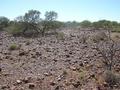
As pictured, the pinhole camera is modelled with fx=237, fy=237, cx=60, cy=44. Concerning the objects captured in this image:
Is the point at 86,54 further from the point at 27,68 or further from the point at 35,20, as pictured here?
the point at 35,20

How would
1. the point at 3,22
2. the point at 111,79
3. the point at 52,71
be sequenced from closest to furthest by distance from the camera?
the point at 111,79, the point at 52,71, the point at 3,22

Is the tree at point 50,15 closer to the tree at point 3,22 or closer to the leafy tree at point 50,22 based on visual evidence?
the leafy tree at point 50,22

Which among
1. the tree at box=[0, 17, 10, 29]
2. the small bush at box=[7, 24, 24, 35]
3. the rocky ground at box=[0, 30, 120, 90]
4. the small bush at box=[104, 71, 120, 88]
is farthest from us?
the tree at box=[0, 17, 10, 29]

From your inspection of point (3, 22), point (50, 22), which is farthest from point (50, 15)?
point (3, 22)

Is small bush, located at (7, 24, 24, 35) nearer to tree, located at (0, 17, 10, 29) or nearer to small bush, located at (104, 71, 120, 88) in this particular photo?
tree, located at (0, 17, 10, 29)

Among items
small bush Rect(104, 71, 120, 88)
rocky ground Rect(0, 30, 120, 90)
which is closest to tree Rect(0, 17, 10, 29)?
rocky ground Rect(0, 30, 120, 90)

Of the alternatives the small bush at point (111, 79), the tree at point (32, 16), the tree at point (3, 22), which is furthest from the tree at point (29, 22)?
the small bush at point (111, 79)

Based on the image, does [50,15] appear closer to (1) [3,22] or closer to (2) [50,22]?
(2) [50,22]

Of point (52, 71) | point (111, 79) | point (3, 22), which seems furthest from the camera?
point (3, 22)

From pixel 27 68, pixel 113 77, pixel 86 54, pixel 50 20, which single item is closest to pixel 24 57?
pixel 27 68

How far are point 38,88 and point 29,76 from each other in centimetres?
135

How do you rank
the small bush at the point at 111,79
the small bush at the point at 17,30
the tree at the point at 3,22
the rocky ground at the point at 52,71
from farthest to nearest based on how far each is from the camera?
the tree at the point at 3,22 → the small bush at the point at 17,30 → the small bush at the point at 111,79 → the rocky ground at the point at 52,71

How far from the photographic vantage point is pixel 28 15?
1174 inches

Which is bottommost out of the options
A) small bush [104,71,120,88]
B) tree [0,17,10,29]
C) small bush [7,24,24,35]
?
small bush [104,71,120,88]
